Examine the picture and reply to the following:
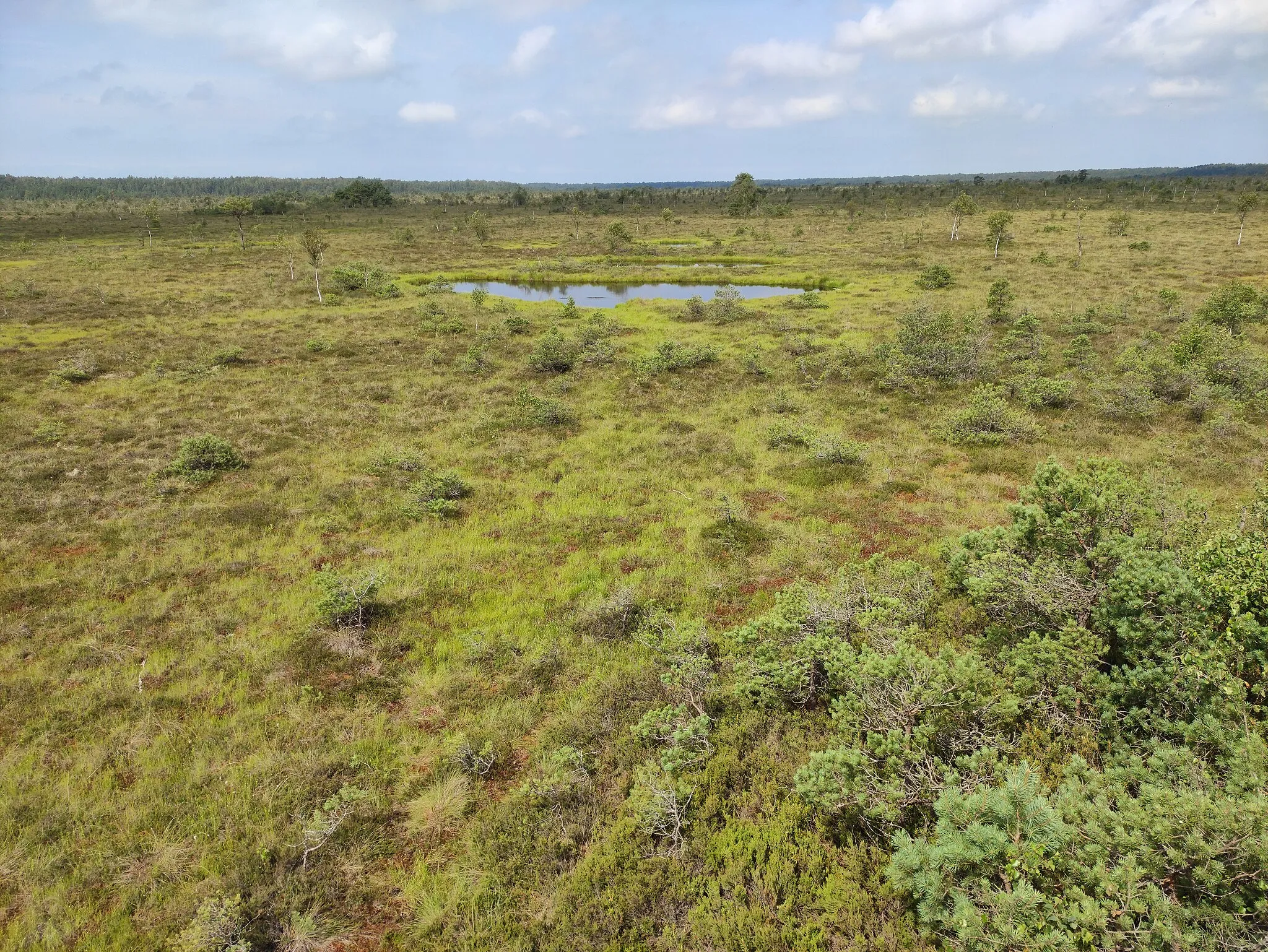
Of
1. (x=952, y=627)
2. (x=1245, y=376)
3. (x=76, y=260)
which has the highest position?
(x=76, y=260)

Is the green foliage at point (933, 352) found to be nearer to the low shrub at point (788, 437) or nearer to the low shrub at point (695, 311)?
the low shrub at point (788, 437)

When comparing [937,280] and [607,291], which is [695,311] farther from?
[937,280]

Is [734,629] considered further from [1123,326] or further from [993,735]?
[1123,326]

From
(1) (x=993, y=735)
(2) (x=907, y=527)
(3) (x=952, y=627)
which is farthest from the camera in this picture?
(2) (x=907, y=527)

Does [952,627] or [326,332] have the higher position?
[326,332]

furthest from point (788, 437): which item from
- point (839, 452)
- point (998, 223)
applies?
point (998, 223)

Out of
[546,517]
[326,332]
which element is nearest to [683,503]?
[546,517]
